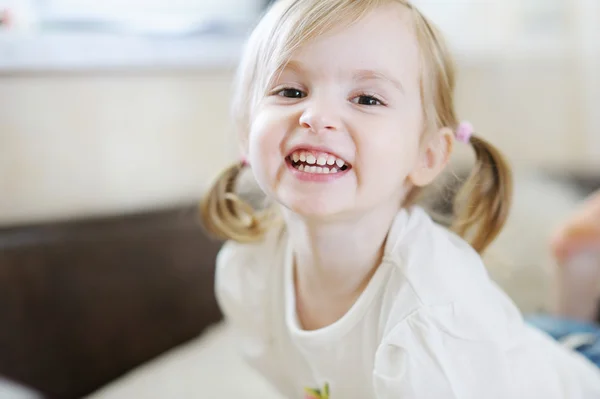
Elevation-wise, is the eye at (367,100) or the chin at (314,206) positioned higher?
the eye at (367,100)

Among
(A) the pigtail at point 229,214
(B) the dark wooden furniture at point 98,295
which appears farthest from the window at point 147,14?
(A) the pigtail at point 229,214

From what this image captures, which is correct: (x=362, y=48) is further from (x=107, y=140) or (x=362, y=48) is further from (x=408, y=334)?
(x=107, y=140)

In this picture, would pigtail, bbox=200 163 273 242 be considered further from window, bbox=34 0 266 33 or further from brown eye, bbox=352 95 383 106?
window, bbox=34 0 266 33

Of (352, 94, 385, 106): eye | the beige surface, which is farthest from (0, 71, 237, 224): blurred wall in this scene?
(352, 94, 385, 106): eye

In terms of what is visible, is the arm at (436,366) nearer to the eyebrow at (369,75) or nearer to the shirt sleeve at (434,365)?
the shirt sleeve at (434,365)

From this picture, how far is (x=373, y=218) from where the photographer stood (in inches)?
31.4

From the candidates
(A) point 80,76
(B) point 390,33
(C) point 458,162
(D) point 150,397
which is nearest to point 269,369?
(D) point 150,397

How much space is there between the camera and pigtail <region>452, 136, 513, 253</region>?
875 millimetres

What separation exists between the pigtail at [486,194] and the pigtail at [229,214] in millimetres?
285

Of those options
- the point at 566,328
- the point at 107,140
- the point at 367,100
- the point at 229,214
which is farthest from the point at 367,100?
the point at 107,140

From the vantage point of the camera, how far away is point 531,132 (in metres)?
1.94

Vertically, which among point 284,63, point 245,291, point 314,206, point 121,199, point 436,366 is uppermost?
point 284,63

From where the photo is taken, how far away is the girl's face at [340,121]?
0.70m

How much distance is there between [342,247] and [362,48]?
23cm
